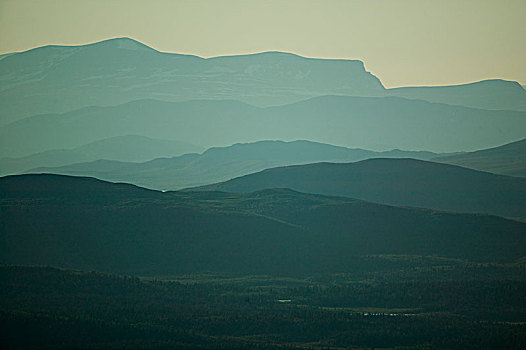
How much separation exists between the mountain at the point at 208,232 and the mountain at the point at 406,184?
32.2 meters

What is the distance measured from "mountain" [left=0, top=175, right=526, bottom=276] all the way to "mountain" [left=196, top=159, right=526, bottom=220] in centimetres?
3223

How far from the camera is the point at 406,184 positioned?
576ft

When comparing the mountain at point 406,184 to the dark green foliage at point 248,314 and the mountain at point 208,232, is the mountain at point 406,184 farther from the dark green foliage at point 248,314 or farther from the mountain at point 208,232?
the dark green foliage at point 248,314

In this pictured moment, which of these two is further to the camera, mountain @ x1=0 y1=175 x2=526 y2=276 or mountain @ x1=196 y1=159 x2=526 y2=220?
mountain @ x1=196 y1=159 x2=526 y2=220

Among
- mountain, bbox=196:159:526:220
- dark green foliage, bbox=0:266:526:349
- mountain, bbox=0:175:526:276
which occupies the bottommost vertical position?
dark green foliage, bbox=0:266:526:349

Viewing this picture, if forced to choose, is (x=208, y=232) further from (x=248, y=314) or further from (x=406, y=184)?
(x=406, y=184)

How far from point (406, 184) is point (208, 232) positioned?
225ft

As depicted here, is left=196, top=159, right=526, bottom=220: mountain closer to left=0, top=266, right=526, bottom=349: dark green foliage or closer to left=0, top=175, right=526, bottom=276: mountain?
left=0, top=175, right=526, bottom=276: mountain

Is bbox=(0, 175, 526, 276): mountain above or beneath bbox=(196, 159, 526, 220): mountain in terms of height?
beneath

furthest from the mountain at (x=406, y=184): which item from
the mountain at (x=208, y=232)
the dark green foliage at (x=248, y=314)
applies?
the dark green foliage at (x=248, y=314)

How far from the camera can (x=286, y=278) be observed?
335ft

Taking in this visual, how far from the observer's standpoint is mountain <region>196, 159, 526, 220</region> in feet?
535

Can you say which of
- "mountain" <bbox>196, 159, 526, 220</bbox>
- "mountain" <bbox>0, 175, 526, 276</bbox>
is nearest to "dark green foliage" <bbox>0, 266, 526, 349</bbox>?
"mountain" <bbox>0, 175, 526, 276</bbox>

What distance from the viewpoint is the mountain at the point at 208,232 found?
10669 cm
